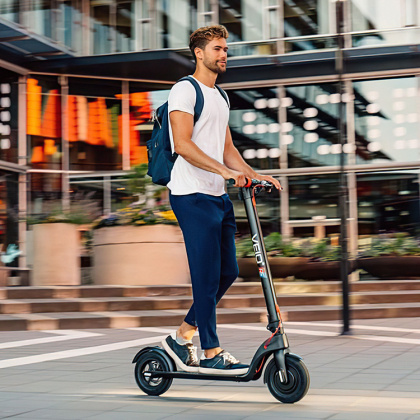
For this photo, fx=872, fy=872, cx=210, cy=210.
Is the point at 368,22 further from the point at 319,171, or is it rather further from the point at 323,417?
the point at 323,417

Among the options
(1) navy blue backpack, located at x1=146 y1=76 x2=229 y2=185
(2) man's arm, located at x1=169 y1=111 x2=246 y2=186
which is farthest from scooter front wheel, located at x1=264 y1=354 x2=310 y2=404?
(1) navy blue backpack, located at x1=146 y1=76 x2=229 y2=185

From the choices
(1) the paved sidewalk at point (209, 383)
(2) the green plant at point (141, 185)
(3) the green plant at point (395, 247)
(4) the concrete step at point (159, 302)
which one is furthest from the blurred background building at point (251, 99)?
(1) the paved sidewalk at point (209, 383)

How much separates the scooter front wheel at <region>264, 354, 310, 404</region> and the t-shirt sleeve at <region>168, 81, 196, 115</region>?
4.53ft

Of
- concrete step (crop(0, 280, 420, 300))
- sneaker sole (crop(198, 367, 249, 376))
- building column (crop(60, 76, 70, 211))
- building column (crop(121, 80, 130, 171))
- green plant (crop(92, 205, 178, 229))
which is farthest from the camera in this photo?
building column (crop(121, 80, 130, 171))

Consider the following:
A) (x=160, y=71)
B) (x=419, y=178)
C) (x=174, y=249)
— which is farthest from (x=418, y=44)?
(x=174, y=249)

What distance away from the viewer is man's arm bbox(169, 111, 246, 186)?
14.6 feet

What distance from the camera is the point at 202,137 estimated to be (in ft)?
15.3

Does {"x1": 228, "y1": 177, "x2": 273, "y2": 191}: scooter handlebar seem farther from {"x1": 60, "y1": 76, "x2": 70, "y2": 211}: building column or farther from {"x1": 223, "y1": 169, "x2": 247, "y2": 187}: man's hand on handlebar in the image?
{"x1": 60, "y1": 76, "x2": 70, "y2": 211}: building column

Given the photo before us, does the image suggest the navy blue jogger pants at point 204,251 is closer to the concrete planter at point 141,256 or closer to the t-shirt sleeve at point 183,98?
the t-shirt sleeve at point 183,98

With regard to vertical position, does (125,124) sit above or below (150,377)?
above

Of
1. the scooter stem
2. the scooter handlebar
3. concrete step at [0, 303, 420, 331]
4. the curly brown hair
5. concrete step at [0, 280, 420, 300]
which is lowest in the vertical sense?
concrete step at [0, 303, 420, 331]

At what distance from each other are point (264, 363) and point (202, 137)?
4.08ft

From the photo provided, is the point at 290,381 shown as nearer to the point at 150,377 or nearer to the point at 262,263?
the point at 262,263

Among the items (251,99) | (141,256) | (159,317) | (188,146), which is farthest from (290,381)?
(251,99)
